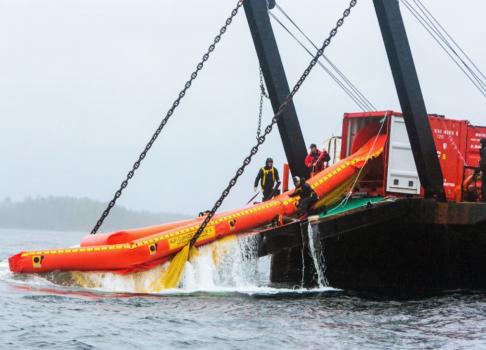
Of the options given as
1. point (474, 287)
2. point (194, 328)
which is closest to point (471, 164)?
point (474, 287)

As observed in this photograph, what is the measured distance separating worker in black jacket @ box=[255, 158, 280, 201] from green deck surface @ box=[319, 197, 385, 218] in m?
1.88

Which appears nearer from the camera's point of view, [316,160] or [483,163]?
[483,163]

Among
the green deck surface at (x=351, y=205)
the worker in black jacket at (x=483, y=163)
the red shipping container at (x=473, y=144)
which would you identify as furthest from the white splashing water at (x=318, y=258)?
the red shipping container at (x=473, y=144)

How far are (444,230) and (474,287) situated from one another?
76.4 inches

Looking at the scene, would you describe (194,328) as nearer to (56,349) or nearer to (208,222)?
(56,349)

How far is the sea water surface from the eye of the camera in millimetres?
13289

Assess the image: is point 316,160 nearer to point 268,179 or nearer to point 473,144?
point 268,179

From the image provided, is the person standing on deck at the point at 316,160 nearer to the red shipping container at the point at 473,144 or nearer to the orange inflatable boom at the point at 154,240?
the orange inflatable boom at the point at 154,240

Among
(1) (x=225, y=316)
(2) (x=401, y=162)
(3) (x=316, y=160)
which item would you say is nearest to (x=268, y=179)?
(3) (x=316, y=160)

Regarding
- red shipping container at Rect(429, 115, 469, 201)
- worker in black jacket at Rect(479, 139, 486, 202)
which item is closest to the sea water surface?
worker in black jacket at Rect(479, 139, 486, 202)

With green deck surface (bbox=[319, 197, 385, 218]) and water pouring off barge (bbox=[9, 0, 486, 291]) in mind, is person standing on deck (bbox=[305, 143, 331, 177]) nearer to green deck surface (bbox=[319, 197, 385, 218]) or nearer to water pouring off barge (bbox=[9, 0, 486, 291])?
water pouring off barge (bbox=[9, 0, 486, 291])

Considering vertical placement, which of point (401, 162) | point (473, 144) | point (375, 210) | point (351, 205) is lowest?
point (375, 210)

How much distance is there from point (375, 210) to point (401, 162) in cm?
223

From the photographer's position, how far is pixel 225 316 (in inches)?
603
